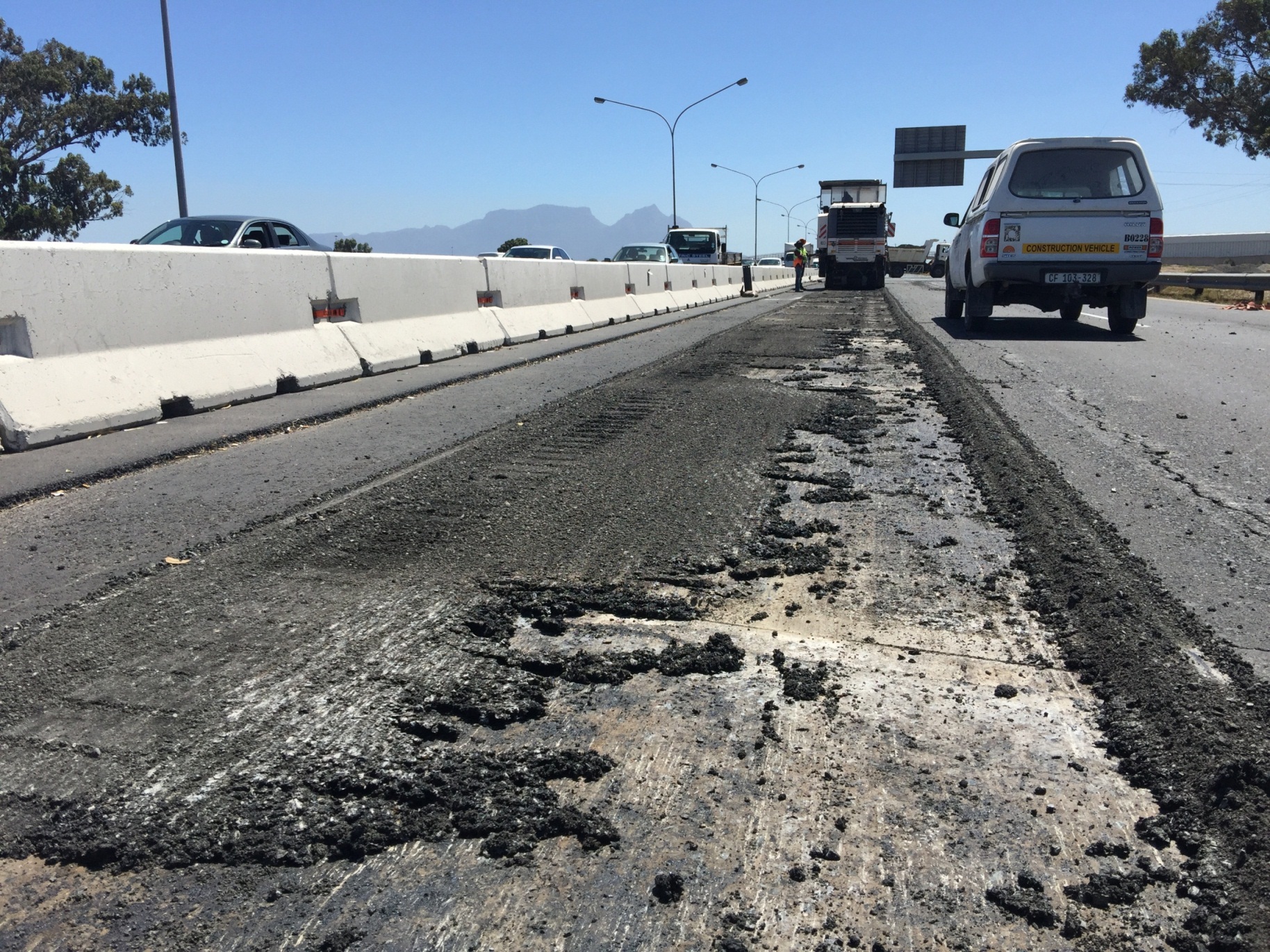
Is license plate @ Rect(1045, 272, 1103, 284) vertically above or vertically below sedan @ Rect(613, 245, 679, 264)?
below

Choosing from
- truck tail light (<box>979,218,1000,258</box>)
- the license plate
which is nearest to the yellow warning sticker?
the license plate

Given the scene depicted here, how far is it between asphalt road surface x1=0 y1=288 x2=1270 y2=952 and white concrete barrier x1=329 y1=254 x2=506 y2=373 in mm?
4953

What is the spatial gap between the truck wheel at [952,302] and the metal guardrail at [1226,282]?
488cm

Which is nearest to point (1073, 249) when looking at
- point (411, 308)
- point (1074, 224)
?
point (1074, 224)

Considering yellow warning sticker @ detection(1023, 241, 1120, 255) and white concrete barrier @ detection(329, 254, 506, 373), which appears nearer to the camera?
white concrete barrier @ detection(329, 254, 506, 373)

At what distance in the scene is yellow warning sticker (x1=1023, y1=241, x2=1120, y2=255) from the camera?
11.9m

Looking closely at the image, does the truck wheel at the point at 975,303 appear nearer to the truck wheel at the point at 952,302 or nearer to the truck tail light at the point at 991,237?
the truck tail light at the point at 991,237

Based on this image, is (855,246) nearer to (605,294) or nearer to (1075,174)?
(605,294)

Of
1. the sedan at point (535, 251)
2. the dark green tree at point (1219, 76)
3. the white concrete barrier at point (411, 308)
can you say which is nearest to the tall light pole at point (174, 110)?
the sedan at point (535, 251)

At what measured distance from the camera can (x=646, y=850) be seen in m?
2.03

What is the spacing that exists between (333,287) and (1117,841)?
28.1 ft

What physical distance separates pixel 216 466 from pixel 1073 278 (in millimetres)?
10381

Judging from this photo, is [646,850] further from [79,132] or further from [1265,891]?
[79,132]

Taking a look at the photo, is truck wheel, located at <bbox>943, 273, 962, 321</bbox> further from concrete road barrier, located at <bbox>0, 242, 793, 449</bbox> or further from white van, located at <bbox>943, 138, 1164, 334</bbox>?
concrete road barrier, located at <bbox>0, 242, 793, 449</bbox>
